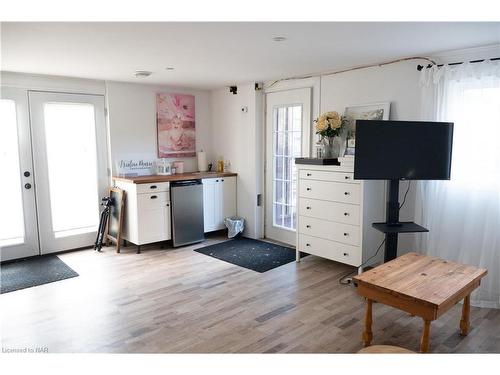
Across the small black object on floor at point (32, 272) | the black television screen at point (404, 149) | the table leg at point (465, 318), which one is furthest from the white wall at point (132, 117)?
the table leg at point (465, 318)

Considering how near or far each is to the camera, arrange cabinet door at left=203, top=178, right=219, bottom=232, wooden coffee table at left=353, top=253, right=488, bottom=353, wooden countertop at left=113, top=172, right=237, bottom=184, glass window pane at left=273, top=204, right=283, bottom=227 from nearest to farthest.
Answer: wooden coffee table at left=353, top=253, right=488, bottom=353, wooden countertop at left=113, top=172, right=237, bottom=184, glass window pane at left=273, top=204, right=283, bottom=227, cabinet door at left=203, top=178, right=219, bottom=232

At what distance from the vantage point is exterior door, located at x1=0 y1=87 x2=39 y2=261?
4113 mm

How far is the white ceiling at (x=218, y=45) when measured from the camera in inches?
97.6

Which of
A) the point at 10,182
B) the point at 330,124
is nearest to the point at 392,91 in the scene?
the point at 330,124

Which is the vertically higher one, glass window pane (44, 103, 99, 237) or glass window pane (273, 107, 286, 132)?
glass window pane (273, 107, 286, 132)

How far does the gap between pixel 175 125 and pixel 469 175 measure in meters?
3.78

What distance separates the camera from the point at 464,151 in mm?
3170

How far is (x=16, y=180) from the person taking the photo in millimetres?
4211

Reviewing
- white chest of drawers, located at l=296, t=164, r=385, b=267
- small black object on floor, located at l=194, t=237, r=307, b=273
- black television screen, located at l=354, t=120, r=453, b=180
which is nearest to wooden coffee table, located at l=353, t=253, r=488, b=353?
black television screen, located at l=354, t=120, r=453, b=180

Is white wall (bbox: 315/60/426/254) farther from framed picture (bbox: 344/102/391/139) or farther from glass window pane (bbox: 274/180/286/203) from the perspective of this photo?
glass window pane (bbox: 274/180/286/203)

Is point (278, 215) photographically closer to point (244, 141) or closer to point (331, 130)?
point (244, 141)

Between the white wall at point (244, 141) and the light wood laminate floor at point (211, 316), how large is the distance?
4.61 feet

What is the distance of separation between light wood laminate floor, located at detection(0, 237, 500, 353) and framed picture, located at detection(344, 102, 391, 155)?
137 centimetres
